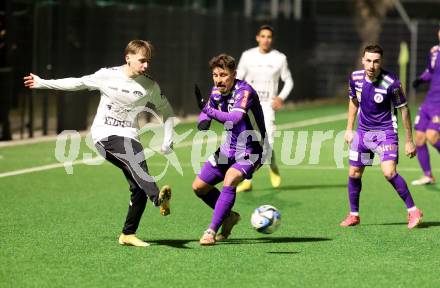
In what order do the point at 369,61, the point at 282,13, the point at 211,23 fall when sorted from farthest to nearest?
the point at 282,13
the point at 211,23
the point at 369,61

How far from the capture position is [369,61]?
40.1 ft

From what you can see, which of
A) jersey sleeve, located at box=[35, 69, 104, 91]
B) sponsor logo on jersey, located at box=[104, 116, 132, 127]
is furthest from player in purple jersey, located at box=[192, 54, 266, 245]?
jersey sleeve, located at box=[35, 69, 104, 91]

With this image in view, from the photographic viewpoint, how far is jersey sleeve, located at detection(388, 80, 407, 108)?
12.4 meters

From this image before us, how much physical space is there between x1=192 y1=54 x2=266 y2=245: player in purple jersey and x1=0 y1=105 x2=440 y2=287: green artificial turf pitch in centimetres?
34

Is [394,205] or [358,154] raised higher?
[358,154]

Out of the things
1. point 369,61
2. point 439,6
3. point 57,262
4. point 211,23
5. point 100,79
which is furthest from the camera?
point 439,6

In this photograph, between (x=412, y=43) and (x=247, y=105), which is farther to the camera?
(x=412, y=43)

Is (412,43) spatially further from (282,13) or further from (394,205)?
(394,205)

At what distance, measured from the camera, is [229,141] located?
1175 centimetres

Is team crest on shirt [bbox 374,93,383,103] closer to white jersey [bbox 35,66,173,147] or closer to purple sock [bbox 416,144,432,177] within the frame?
white jersey [bbox 35,66,173,147]

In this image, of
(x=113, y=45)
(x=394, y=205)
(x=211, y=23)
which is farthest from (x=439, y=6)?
(x=394, y=205)

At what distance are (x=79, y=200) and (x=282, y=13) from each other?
2507 centimetres

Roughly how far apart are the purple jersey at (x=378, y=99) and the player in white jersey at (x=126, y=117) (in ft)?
7.19

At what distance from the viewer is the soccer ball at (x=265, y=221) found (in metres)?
11.3
